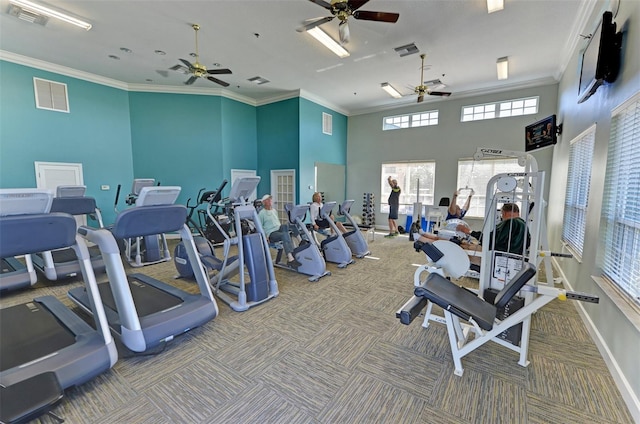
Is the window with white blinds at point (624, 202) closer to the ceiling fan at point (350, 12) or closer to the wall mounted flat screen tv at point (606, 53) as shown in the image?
the wall mounted flat screen tv at point (606, 53)

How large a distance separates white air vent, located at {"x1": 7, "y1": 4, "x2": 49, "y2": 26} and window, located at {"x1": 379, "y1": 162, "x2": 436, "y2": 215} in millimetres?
8114

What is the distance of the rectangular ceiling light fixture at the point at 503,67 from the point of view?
5377 mm

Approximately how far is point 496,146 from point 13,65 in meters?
10.8

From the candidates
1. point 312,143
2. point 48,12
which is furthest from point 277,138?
point 48,12

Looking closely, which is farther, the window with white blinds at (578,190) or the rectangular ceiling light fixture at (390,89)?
the rectangular ceiling light fixture at (390,89)

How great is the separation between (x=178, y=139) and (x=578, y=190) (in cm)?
833

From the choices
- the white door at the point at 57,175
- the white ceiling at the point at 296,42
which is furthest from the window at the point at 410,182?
the white door at the point at 57,175

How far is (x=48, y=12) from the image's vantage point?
385cm


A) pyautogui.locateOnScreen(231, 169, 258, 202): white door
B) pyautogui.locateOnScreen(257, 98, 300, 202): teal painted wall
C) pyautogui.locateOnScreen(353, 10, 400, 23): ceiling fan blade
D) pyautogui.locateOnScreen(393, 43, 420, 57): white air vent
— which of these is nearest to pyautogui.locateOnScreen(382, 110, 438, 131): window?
pyautogui.locateOnScreen(257, 98, 300, 202): teal painted wall

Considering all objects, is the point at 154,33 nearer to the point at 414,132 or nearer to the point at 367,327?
the point at 367,327

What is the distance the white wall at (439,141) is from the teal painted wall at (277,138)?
2.67 m

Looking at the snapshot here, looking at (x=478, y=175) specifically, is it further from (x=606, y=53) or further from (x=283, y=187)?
(x=283, y=187)

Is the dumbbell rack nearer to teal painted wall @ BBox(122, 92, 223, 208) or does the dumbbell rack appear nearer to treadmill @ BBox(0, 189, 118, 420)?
teal painted wall @ BBox(122, 92, 223, 208)

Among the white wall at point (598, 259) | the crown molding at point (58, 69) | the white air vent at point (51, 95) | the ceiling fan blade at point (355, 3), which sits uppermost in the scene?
the crown molding at point (58, 69)
